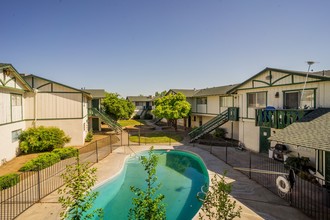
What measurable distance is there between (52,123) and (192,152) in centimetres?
1575

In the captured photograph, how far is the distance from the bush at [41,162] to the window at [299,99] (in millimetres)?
19955

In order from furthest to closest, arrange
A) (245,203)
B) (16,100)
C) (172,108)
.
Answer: (172,108) < (16,100) < (245,203)

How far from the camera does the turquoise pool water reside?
1090 centimetres

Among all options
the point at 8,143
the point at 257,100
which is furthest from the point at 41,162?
the point at 257,100

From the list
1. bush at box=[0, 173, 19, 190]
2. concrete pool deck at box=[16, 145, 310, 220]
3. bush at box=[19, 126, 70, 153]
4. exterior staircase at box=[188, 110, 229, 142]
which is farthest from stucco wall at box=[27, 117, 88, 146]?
exterior staircase at box=[188, 110, 229, 142]

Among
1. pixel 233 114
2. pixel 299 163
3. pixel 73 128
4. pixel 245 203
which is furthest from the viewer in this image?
pixel 233 114

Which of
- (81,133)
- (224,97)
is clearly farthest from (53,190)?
(224,97)

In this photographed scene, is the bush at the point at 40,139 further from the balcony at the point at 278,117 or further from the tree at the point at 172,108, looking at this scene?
the balcony at the point at 278,117

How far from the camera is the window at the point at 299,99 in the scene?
1439 cm

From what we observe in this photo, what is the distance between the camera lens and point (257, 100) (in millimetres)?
19578

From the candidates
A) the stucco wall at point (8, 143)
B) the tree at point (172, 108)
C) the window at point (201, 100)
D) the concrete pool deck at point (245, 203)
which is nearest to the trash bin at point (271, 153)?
the concrete pool deck at point (245, 203)

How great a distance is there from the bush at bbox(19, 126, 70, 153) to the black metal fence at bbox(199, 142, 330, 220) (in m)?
16.5

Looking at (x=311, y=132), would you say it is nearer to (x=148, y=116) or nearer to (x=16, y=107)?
(x=16, y=107)

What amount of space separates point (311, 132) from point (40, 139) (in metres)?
22.5
